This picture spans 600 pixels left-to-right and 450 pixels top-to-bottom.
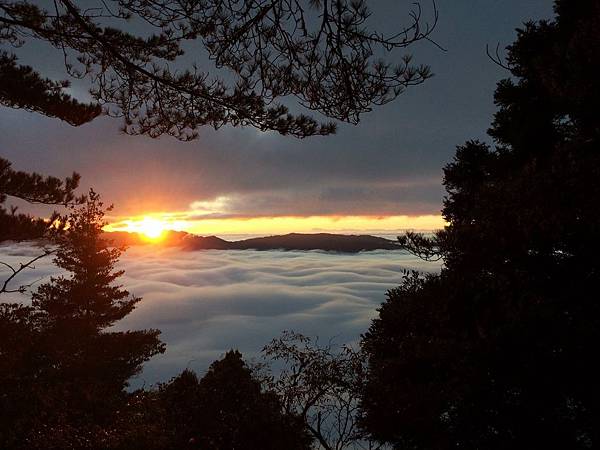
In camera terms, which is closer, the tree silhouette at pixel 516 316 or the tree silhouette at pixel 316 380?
the tree silhouette at pixel 516 316

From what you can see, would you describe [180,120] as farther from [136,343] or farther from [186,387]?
[136,343]

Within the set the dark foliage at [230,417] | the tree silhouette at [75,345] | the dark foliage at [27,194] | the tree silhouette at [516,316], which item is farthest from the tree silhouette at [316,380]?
the dark foliage at [27,194]

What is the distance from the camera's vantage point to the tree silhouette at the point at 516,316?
657 centimetres

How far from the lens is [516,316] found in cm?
654

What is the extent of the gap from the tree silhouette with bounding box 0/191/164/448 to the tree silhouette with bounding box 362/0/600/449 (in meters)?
9.86

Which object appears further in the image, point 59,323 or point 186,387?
point 59,323

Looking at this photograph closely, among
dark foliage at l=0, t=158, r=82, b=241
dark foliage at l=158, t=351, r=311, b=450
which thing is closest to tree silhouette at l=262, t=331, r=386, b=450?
dark foliage at l=158, t=351, r=311, b=450

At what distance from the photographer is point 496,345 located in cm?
660

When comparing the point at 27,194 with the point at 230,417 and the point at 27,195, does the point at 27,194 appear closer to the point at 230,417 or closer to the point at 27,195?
the point at 27,195

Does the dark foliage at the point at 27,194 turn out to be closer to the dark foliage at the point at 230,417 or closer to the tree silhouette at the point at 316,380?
the dark foliage at the point at 230,417

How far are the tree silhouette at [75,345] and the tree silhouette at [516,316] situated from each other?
32.3 ft

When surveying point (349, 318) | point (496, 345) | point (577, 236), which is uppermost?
point (577, 236)

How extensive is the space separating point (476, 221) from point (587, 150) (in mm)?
2515

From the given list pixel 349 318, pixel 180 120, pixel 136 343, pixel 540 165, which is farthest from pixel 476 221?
pixel 349 318
